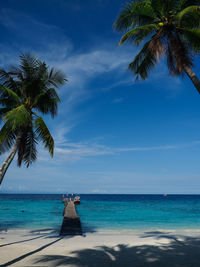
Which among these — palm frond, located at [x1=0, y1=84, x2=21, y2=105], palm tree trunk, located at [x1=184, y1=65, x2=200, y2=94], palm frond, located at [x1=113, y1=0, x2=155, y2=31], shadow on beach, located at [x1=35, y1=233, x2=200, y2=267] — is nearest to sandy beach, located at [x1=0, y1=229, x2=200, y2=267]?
shadow on beach, located at [x1=35, y1=233, x2=200, y2=267]

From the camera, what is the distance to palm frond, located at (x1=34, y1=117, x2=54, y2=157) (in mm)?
8656

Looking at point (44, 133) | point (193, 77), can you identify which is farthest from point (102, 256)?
point (193, 77)

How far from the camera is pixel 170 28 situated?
7.68 meters

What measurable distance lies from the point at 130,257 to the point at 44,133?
229 inches

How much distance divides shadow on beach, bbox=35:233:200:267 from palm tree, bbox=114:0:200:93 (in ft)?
19.2

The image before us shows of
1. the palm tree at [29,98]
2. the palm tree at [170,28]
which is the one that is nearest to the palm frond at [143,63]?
the palm tree at [170,28]

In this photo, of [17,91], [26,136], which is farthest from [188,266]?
[17,91]

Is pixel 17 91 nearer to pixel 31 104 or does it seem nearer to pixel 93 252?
pixel 31 104

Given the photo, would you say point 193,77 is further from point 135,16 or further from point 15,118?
point 15,118

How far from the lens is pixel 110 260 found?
22.8ft

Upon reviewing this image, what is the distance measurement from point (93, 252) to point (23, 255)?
254cm

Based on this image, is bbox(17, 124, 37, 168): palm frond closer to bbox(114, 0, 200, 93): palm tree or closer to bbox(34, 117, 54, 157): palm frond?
bbox(34, 117, 54, 157): palm frond

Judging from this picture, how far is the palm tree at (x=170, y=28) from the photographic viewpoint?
7184mm

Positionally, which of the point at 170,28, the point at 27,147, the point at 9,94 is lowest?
the point at 27,147
